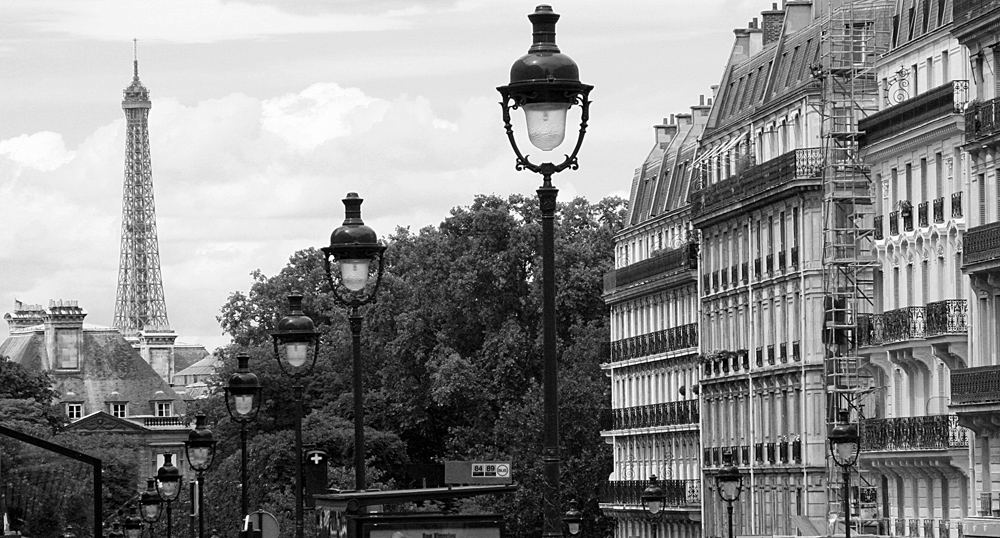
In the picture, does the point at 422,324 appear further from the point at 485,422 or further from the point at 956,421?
the point at 956,421

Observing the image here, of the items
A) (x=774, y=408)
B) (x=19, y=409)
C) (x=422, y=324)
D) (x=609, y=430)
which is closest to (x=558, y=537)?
(x=774, y=408)

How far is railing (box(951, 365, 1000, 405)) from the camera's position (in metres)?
55.4

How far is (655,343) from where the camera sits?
350 ft

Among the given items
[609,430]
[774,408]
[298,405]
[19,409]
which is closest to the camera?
[298,405]

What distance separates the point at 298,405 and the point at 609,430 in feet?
240

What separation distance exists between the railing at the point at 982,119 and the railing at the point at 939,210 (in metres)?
6.05

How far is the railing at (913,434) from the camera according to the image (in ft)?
202

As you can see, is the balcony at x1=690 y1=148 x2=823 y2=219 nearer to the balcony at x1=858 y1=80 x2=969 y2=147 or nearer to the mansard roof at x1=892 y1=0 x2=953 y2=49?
the balcony at x1=858 y1=80 x2=969 y2=147

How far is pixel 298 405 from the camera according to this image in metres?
41.0

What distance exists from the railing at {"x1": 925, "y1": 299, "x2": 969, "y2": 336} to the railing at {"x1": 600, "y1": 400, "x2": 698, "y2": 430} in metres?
37.5

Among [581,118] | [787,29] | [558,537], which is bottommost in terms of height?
[558,537]

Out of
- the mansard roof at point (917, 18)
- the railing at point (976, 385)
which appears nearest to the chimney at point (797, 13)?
the mansard roof at point (917, 18)

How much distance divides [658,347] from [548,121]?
83.0m

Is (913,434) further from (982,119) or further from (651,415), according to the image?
(651,415)
